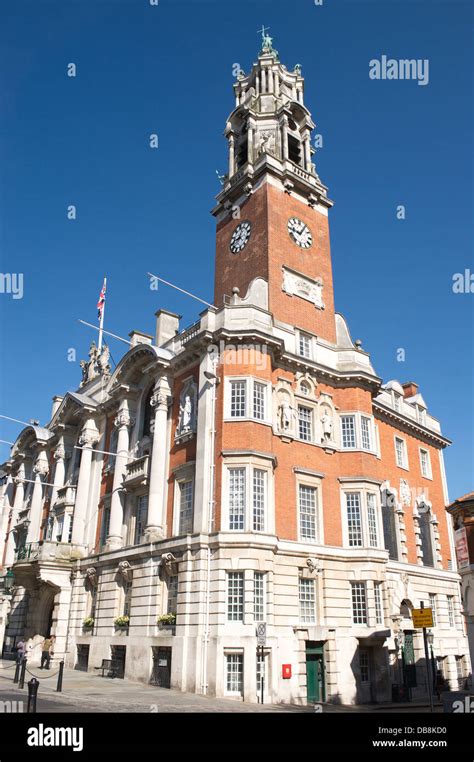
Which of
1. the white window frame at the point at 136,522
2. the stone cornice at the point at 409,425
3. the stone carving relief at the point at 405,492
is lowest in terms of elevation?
the white window frame at the point at 136,522

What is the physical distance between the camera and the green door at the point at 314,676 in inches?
1101

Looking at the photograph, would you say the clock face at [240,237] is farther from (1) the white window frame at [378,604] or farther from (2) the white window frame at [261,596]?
(1) the white window frame at [378,604]

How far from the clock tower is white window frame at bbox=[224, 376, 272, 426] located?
578 cm

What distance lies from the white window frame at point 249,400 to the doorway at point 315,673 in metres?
10.5

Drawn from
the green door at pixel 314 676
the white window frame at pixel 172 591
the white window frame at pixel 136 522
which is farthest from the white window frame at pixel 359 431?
the white window frame at pixel 136 522

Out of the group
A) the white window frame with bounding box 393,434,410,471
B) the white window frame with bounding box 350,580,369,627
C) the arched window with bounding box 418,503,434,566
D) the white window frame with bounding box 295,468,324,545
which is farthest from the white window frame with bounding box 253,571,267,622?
the arched window with bounding box 418,503,434,566

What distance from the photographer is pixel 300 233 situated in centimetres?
3950

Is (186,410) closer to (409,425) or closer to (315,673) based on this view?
(315,673)

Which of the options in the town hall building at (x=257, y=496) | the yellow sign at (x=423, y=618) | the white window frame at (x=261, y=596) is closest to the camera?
the yellow sign at (x=423, y=618)

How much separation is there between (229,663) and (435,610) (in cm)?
1837

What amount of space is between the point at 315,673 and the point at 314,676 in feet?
0.45

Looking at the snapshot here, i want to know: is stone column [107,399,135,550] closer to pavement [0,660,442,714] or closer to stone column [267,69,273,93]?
pavement [0,660,442,714]

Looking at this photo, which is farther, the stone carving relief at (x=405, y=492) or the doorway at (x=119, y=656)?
the stone carving relief at (x=405, y=492)
